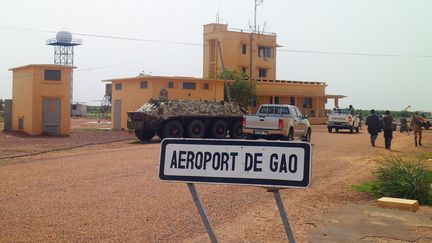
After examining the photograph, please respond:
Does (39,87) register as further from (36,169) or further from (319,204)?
(319,204)

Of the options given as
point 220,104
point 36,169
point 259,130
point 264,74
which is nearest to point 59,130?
point 220,104

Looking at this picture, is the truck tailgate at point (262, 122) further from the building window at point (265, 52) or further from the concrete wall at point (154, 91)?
the building window at point (265, 52)

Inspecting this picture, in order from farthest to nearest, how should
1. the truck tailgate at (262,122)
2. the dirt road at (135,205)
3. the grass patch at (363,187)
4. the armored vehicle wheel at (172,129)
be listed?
the armored vehicle wheel at (172,129)
the truck tailgate at (262,122)
the grass patch at (363,187)
the dirt road at (135,205)

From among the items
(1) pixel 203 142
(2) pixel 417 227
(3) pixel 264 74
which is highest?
(3) pixel 264 74

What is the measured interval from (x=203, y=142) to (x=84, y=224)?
3.86 metres

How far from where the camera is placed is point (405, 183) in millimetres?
10531

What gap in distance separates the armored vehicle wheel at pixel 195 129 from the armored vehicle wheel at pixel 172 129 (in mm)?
461

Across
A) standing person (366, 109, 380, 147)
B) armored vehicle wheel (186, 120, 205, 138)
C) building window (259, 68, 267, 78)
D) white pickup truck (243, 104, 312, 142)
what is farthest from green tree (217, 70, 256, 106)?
white pickup truck (243, 104, 312, 142)

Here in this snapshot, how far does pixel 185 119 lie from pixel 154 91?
9931mm

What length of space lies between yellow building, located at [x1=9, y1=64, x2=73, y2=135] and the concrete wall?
706cm

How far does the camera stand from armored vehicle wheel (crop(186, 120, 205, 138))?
2441cm

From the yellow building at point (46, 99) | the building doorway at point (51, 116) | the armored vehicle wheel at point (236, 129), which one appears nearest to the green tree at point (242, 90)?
the armored vehicle wheel at point (236, 129)

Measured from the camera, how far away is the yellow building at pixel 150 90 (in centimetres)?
3433

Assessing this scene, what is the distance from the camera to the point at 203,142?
13.9 feet
